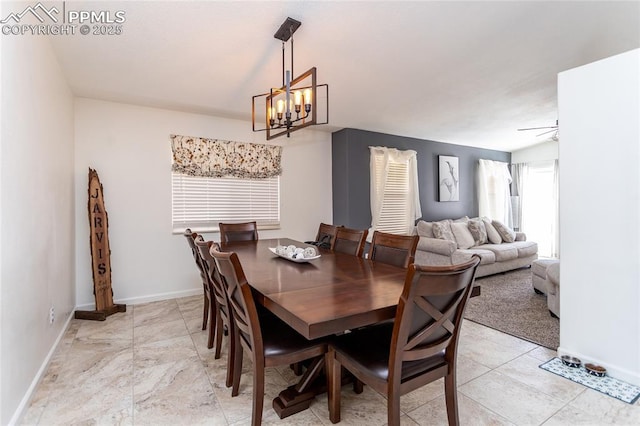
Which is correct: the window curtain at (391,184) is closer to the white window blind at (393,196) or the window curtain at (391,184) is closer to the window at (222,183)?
the white window blind at (393,196)

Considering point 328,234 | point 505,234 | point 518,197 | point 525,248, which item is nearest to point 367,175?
point 328,234

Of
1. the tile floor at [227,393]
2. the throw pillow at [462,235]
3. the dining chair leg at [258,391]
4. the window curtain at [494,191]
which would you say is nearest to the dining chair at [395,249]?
the tile floor at [227,393]

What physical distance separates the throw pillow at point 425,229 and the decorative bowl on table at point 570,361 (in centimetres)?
277

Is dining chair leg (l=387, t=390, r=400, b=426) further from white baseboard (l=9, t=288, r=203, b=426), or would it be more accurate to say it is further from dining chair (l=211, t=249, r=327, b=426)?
white baseboard (l=9, t=288, r=203, b=426)

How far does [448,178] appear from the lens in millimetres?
6141

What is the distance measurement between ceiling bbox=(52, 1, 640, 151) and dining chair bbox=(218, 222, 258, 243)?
1.49 m

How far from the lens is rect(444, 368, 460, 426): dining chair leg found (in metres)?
1.57

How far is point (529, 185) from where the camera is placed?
7.09 m

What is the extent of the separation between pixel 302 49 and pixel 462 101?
2.56 metres

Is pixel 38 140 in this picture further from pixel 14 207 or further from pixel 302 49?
pixel 302 49

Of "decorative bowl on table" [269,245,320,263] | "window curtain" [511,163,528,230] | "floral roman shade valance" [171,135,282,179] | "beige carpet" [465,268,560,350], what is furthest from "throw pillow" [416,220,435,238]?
"window curtain" [511,163,528,230]

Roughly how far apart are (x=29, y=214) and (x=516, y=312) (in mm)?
4417

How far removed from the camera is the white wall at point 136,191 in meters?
3.50

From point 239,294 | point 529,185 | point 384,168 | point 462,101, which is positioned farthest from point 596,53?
point 529,185
